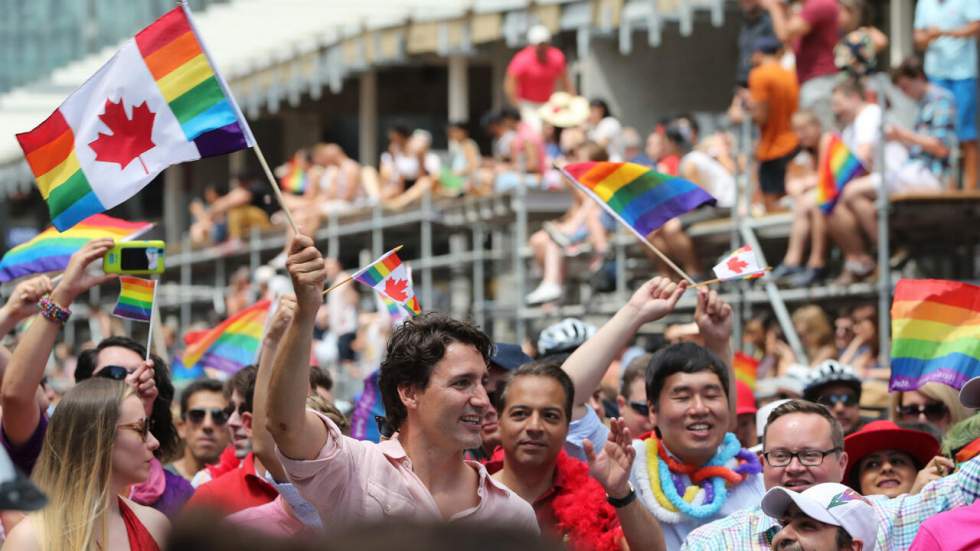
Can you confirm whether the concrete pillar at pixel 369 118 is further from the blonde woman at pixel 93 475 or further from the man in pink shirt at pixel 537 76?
the blonde woman at pixel 93 475

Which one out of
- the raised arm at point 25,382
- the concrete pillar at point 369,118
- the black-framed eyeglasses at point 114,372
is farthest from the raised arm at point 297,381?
the concrete pillar at point 369,118

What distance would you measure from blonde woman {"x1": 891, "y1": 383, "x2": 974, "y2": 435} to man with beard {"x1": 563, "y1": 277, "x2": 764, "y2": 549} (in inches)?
57.3

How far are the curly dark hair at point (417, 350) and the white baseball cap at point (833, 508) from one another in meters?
0.92

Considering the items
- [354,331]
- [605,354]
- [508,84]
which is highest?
[508,84]

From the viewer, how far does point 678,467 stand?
243 inches

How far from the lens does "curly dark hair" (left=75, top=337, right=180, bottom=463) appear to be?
22.1 feet

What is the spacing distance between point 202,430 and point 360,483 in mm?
3388

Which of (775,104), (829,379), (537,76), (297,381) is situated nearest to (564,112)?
(537,76)

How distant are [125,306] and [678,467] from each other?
97.3 inches

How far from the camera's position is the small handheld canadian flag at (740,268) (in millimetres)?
7273

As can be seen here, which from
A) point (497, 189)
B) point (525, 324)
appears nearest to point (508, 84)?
point (497, 189)

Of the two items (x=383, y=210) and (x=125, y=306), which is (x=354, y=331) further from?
(x=125, y=306)

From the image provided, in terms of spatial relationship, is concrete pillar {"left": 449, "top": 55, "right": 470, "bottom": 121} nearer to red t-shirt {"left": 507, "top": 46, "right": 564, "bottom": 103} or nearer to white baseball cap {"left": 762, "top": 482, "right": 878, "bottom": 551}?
red t-shirt {"left": 507, "top": 46, "right": 564, "bottom": 103}

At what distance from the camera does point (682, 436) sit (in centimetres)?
618
